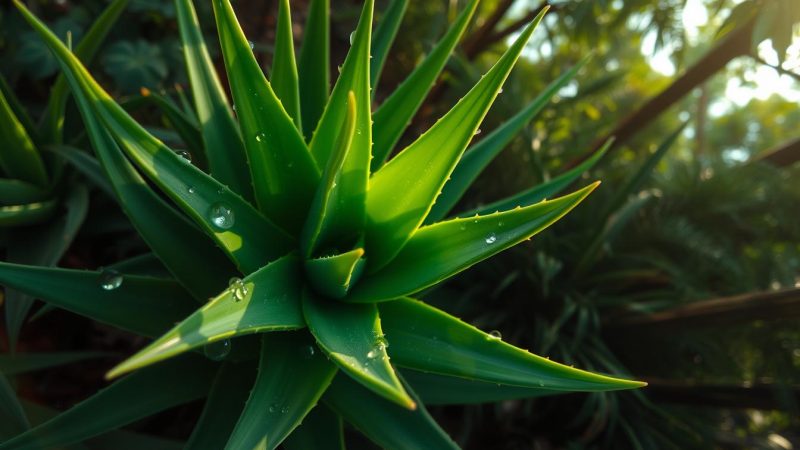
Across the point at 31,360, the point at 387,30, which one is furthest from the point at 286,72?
the point at 31,360

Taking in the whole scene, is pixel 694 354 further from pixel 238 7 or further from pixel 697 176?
pixel 238 7

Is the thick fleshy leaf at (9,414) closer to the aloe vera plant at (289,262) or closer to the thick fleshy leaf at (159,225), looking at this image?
the aloe vera plant at (289,262)

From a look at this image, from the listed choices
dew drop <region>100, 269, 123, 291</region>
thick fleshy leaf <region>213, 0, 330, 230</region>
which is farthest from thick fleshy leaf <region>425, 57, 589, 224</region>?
dew drop <region>100, 269, 123, 291</region>

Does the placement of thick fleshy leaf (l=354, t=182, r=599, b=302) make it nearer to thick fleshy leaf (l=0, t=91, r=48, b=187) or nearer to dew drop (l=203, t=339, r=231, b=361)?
dew drop (l=203, t=339, r=231, b=361)

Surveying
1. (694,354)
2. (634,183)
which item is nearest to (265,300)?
(634,183)

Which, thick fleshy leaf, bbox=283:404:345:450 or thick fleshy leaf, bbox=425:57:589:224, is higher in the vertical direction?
thick fleshy leaf, bbox=425:57:589:224

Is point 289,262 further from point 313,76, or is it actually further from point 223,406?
point 313,76
